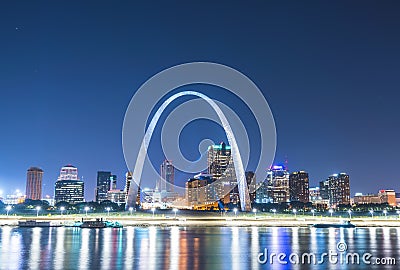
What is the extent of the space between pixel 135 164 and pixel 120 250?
235 feet

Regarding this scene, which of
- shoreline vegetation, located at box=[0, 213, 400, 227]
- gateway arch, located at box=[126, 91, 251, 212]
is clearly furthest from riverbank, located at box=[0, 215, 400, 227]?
gateway arch, located at box=[126, 91, 251, 212]
